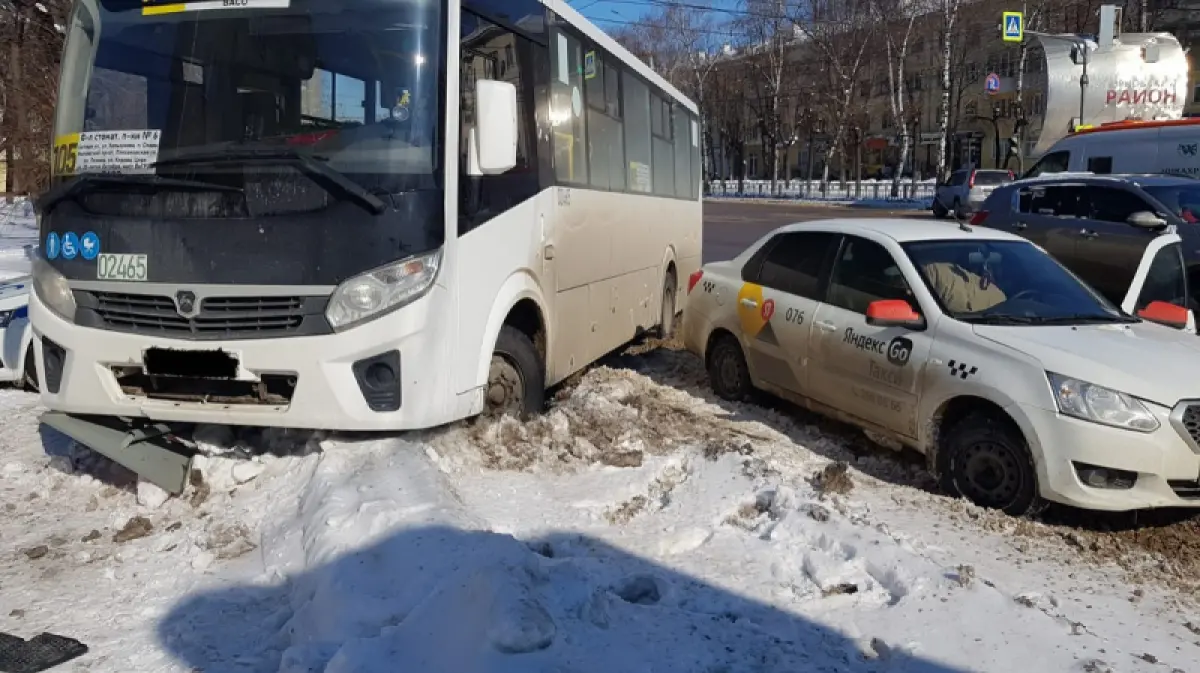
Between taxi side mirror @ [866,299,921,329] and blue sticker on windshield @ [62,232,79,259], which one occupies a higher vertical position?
blue sticker on windshield @ [62,232,79,259]

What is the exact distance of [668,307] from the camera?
436 inches

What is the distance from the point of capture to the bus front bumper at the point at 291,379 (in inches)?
185

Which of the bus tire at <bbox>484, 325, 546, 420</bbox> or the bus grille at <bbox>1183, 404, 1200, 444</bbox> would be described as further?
the bus tire at <bbox>484, 325, 546, 420</bbox>

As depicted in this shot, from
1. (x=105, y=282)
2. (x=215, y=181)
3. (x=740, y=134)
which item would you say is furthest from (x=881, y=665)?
(x=740, y=134)

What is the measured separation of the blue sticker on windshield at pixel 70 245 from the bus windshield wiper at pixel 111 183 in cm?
20

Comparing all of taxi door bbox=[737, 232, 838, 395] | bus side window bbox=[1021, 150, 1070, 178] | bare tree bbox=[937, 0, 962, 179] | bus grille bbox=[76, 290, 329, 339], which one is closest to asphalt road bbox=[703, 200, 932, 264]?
bus side window bbox=[1021, 150, 1070, 178]

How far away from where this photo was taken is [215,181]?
4770mm

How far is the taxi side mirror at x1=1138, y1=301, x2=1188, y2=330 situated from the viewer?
6.23m

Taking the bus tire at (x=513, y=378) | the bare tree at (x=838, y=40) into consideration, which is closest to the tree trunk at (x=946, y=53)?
the bare tree at (x=838, y=40)

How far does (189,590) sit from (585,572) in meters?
1.71

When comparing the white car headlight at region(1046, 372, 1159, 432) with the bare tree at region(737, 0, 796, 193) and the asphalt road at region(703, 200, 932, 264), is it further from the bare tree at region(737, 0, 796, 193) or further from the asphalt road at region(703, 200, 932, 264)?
the bare tree at region(737, 0, 796, 193)

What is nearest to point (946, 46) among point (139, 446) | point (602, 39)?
point (602, 39)

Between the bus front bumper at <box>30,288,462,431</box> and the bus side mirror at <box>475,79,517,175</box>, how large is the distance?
83 cm

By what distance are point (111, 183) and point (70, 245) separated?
0.41m
